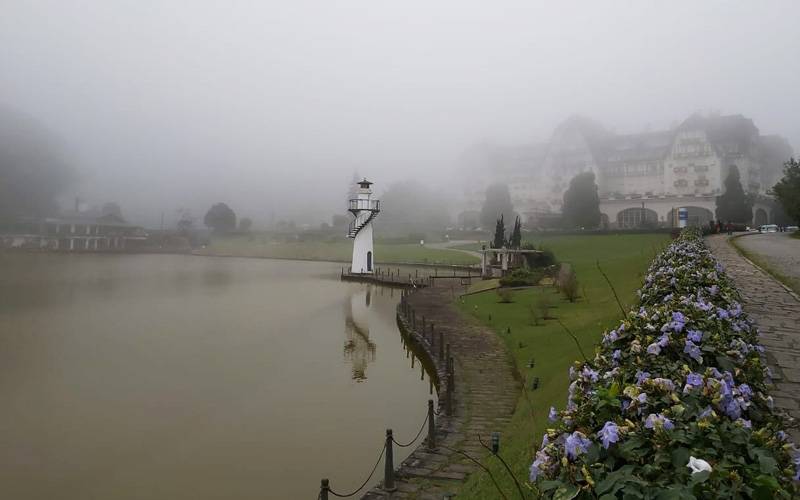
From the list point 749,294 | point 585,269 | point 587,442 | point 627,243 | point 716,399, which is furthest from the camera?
point 627,243

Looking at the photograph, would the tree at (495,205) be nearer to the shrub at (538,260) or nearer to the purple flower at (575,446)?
the shrub at (538,260)

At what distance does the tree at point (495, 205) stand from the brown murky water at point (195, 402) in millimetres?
57032

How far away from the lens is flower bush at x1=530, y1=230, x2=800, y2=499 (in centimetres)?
204

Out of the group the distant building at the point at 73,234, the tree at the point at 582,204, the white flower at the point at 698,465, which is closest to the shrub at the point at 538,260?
the tree at the point at 582,204

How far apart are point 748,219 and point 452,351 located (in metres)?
50.9

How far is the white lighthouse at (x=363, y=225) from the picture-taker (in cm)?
4316

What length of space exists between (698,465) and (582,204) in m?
60.2

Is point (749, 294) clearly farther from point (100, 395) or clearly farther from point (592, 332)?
point (100, 395)

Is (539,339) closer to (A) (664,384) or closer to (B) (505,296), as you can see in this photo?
(B) (505,296)

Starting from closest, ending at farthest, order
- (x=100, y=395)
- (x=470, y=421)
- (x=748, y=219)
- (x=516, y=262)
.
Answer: (x=470, y=421) → (x=100, y=395) → (x=516, y=262) → (x=748, y=219)

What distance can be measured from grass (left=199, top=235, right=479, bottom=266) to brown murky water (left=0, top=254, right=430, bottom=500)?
34406mm

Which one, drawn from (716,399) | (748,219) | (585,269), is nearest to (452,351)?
(716,399)

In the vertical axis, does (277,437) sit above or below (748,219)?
below

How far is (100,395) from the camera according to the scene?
11562 millimetres
